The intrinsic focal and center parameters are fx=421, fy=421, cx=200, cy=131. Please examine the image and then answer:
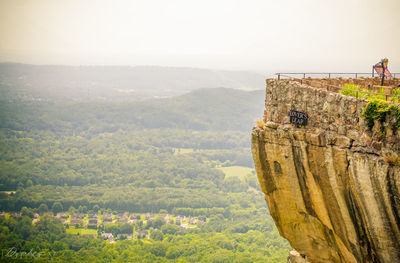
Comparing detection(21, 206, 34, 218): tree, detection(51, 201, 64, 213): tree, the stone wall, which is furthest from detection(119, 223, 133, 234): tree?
the stone wall

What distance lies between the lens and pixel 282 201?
18.1 m

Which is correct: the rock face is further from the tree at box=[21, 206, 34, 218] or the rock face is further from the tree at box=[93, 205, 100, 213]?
the tree at box=[93, 205, 100, 213]

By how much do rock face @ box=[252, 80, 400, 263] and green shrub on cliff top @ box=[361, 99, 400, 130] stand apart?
8.6 inches

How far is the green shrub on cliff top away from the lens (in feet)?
44.2

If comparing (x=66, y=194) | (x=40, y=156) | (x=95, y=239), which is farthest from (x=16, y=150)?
(x=95, y=239)

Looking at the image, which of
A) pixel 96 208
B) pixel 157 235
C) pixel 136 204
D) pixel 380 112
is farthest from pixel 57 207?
pixel 380 112

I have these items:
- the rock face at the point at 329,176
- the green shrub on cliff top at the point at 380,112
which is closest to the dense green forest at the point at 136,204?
the rock face at the point at 329,176

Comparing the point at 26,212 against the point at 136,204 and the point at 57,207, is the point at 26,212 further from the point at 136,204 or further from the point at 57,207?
the point at 136,204

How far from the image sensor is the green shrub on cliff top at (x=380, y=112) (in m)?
13.5

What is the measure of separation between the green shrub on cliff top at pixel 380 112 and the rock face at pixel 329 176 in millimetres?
217

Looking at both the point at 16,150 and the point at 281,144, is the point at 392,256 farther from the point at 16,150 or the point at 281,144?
the point at 16,150

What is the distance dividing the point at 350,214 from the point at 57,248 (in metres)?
83.4

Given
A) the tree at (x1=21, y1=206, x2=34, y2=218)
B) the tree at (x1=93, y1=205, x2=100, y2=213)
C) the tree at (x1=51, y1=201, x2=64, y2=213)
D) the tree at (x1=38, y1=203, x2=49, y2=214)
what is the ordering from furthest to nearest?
the tree at (x1=93, y1=205, x2=100, y2=213) → the tree at (x1=51, y1=201, x2=64, y2=213) → the tree at (x1=38, y1=203, x2=49, y2=214) → the tree at (x1=21, y1=206, x2=34, y2=218)

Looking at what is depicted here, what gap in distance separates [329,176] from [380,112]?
116 inches
